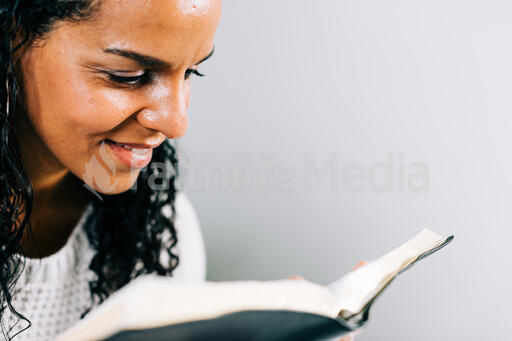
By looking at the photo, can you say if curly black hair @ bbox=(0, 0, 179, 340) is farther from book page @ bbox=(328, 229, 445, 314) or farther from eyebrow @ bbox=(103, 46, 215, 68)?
book page @ bbox=(328, 229, 445, 314)

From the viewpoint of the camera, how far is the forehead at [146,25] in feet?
1.67

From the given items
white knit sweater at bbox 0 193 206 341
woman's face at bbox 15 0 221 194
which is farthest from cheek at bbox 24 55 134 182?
white knit sweater at bbox 0 193 206 341

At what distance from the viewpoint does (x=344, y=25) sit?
0.87 meters

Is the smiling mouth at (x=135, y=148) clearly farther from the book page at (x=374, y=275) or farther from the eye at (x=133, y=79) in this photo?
the book page at (x=374, y=275)

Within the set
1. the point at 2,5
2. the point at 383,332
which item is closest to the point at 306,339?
the point at 2,5

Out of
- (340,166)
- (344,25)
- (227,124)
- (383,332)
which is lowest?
(383,332)

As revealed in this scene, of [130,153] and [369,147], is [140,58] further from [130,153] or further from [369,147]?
[369,147]

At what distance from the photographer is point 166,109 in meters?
0.58

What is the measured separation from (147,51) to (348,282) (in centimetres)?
32

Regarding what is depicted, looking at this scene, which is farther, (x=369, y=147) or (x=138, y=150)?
(x=369, y=147)

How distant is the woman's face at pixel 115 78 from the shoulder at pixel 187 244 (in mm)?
285

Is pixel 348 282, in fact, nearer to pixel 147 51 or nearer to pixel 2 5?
pixel 147 51

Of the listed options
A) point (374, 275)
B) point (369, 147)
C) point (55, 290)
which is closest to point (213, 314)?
point (374, 275)

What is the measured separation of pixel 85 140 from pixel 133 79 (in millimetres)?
100
